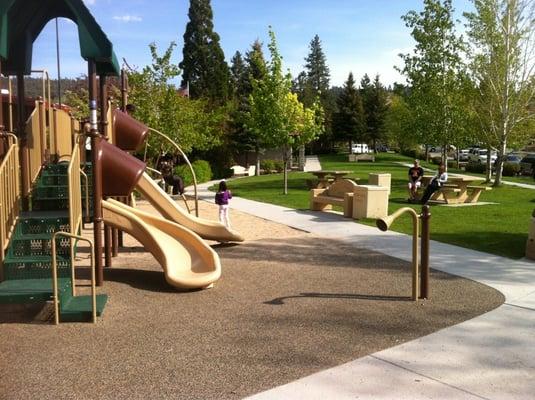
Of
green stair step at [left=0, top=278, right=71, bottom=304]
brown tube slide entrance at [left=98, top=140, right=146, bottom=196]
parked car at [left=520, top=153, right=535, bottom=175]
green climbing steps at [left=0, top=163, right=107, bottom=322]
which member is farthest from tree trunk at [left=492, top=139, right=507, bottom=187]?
green stair step at [left=0, top=278, right=71, bottom=304]

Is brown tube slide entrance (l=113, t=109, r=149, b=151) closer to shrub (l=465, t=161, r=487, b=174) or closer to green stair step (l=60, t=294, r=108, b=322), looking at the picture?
green stair step (l=60, t=294, r=108, b=322)

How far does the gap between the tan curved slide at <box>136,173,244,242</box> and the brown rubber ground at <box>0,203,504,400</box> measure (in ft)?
5.65

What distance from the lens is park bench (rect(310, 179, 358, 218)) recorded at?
46.3 ft

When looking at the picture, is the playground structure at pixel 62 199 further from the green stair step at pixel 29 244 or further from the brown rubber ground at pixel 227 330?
the brown rubber ground at pixel 227 330

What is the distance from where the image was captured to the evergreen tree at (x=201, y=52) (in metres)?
53.1

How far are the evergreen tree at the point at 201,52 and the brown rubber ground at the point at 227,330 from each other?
4643 centimetres

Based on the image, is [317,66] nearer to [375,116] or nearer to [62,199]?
[375,116]

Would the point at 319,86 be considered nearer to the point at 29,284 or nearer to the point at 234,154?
the point at 234,154

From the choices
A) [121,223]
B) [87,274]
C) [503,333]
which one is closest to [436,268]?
[503,333]

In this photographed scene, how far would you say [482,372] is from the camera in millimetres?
4371

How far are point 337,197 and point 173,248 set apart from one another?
831 centimetres

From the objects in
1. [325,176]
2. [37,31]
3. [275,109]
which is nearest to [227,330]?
[37,31]

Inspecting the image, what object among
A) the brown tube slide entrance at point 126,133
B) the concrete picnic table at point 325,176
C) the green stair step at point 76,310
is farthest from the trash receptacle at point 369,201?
the green stair step at point 76,310

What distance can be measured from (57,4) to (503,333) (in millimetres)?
7301
